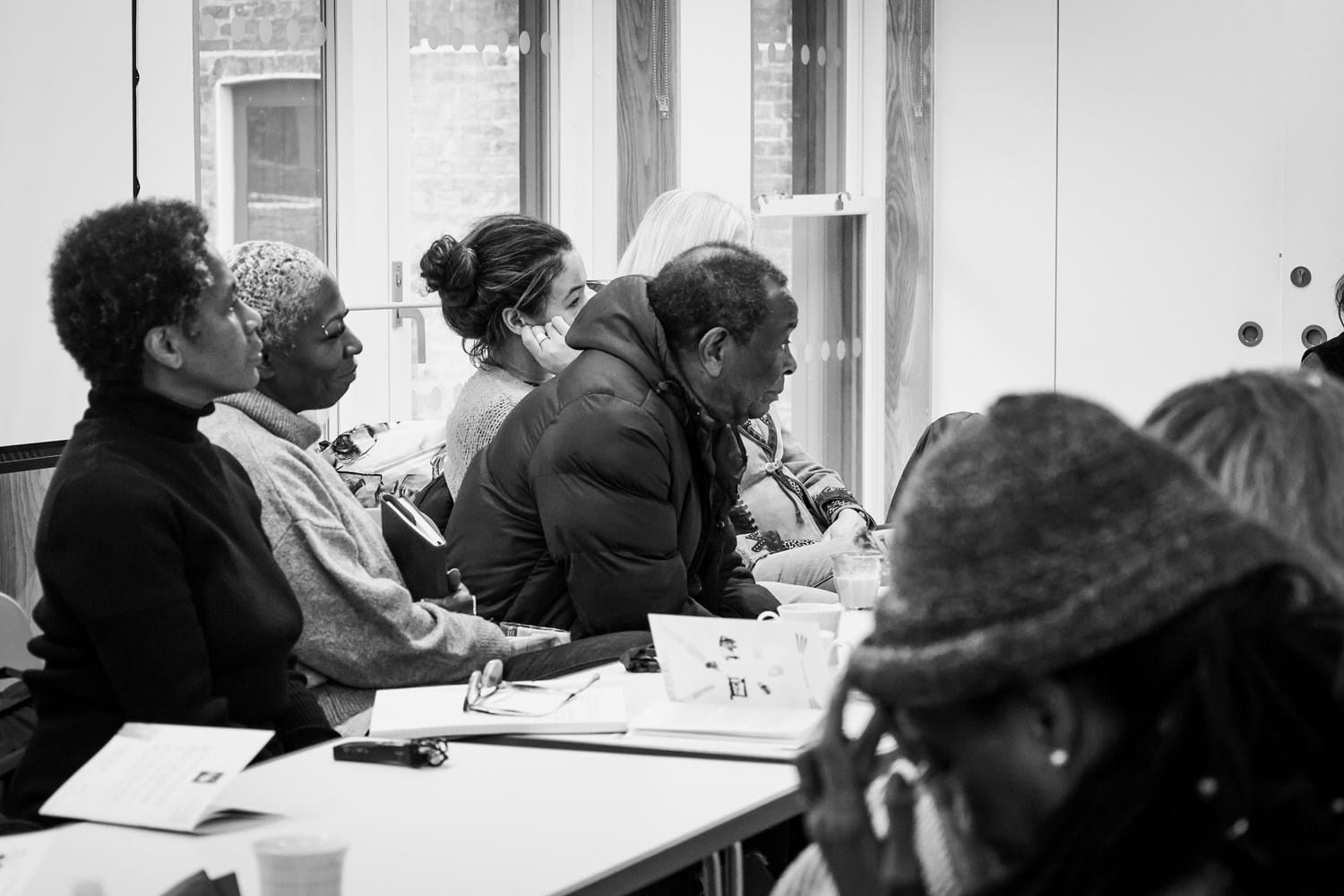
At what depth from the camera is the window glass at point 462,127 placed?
491cm

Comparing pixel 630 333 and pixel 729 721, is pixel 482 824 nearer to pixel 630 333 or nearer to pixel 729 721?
pixel 729 721

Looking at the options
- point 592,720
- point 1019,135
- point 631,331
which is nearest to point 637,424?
point 631,331

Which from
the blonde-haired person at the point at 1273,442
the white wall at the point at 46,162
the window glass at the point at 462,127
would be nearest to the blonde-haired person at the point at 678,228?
the window glass at the point at 462,127

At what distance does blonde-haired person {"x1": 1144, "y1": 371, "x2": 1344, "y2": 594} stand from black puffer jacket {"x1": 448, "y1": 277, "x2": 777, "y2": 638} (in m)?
1.76

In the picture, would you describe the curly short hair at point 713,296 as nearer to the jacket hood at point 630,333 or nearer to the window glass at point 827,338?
the jacket hood at point 630,333

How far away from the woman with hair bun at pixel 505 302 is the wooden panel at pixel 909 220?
103 inches

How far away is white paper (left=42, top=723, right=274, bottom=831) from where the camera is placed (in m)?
1.70

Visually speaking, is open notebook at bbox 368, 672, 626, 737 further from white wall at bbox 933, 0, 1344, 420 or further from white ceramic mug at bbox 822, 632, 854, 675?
white wall at bbox 933, 0, 1344, 420

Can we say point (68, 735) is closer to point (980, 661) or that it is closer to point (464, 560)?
point (464, 560)

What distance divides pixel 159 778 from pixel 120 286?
782mm

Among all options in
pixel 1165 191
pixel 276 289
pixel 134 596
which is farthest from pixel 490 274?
pixel 1165 191

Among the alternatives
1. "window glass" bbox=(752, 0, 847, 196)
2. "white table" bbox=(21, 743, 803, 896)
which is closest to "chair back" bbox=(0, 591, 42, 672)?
"white table" bbox=(21, 743, 803, 896)

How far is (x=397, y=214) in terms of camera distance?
480cm

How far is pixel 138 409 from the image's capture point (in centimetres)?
221
